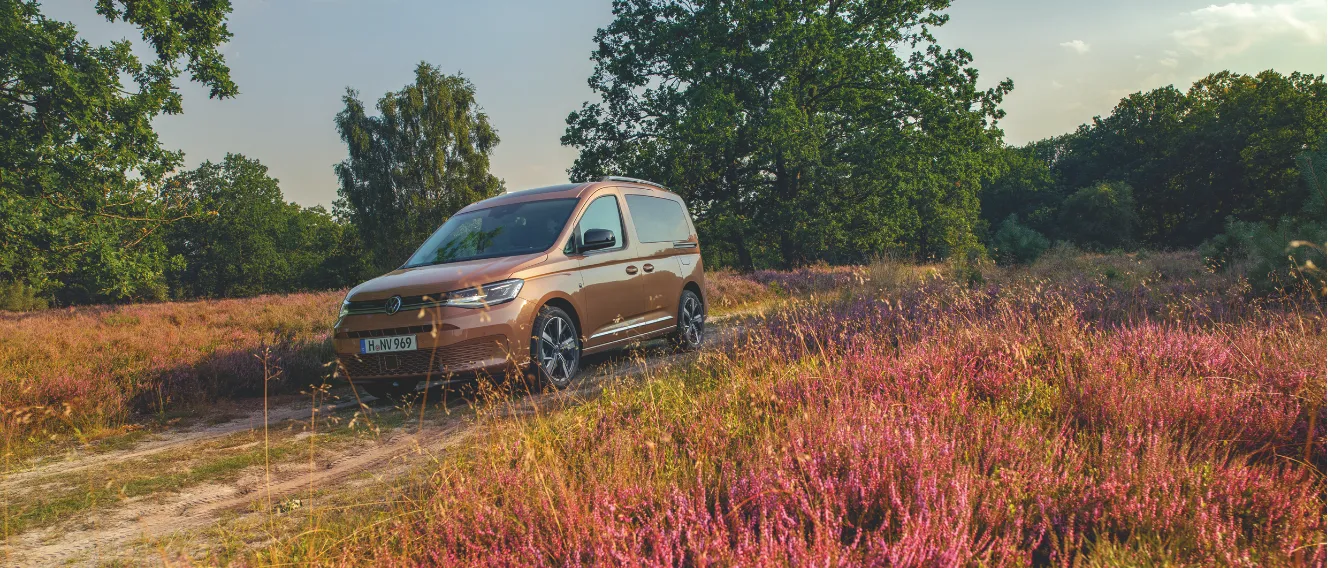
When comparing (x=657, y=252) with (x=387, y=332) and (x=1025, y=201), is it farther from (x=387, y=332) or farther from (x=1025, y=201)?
(x=1025, y=201)

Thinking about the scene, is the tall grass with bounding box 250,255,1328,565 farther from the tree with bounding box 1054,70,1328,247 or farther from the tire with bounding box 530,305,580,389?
the tree with bounding box 1054,70,1328,247

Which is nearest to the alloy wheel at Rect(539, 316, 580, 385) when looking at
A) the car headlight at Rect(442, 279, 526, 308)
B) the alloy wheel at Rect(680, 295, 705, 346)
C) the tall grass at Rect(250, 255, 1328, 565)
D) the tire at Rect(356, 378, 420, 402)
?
the car headlight at Rect(442, 279, 526, 308)

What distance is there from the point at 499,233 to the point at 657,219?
6.88 ft

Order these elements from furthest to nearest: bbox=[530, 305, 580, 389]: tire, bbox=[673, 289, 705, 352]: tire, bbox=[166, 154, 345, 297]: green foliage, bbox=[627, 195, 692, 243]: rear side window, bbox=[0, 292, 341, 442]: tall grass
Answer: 1. bbox=[166, 154, 345, 297]: green foliage
2. bbox=[673, 289, 705, 352]: tire
3. bbox=[627, 195, 692, 243]: rear side window
4. bbox=[530, 305, 580, 389]: tire
5. bbox=[0, 292, 341, 442]: tall grass

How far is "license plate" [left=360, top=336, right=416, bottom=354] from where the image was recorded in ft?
19.9

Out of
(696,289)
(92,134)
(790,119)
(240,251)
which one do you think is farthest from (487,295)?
(240,251)

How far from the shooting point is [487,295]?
6.03 m

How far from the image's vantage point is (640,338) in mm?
8008

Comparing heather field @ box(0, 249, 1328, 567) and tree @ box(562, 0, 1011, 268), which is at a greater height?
tree @ box(562, 0, 1011, 268)

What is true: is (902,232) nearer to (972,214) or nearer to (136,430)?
(972,214)

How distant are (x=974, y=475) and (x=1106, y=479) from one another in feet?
1.56

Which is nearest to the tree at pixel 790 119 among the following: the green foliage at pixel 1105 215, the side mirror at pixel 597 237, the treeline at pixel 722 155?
the treeline at pixel 722 155

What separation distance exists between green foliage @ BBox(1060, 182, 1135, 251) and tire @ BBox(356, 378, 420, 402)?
171 feet

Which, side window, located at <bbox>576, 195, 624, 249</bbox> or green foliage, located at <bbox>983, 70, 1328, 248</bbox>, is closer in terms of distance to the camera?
side window, located at <bbox>576, 195, 624, 249</bbox>
